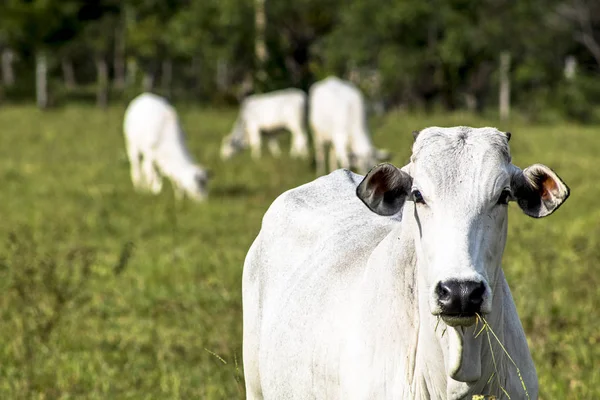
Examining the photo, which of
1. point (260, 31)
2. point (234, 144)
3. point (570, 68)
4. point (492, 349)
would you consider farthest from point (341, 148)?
point (570, 68)

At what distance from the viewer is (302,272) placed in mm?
4184

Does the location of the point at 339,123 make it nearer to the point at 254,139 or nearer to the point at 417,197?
the point at 254,139

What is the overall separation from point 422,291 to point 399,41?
114 feet

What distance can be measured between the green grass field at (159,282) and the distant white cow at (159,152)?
309 mm

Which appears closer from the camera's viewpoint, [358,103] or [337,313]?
[337,313]

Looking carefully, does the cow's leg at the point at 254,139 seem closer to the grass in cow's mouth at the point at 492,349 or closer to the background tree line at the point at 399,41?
the background tree line at the point at 399,41

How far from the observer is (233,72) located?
166 ft

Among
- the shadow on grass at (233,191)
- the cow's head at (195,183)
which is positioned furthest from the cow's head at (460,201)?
the shadow on grass at (233,191)

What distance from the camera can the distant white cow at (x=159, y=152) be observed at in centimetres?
1454

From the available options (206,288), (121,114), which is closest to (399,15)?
(121,114)

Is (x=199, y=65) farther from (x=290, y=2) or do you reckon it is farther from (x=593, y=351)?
(x=593, y=351)

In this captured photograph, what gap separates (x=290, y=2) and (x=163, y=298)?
101ft

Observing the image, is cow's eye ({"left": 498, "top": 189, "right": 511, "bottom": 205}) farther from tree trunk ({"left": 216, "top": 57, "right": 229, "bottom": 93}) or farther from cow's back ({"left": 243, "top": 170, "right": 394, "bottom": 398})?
tree trunk ({"left": 216, "top": 57, "right": 229, "bottom": 93})

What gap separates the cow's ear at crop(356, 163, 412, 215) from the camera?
10.7 ft
